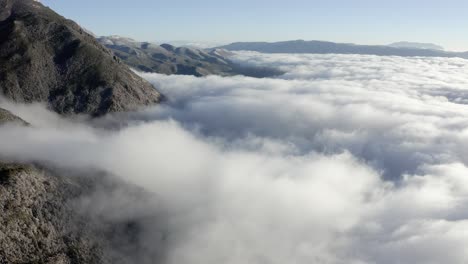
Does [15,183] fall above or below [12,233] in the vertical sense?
above

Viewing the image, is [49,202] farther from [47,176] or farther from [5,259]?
[5,259]

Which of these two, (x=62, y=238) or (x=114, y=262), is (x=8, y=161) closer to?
(x=62, y=238)

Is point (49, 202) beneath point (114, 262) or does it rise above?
above

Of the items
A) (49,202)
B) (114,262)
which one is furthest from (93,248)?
(49,202)

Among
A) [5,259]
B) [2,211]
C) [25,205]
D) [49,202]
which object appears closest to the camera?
[5,259]

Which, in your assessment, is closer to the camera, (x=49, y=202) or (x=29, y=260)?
(x=29, y=260)

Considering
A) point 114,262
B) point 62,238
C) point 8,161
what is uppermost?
point 8,161

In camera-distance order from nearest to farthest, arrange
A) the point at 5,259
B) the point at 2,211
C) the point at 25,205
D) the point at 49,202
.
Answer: the point at 5,259 → the point at 2,211 → the point at 25,205 → the point at 49,202

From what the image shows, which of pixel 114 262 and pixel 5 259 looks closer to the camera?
pixel 5 259

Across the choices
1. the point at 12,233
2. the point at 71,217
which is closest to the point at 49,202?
the point at 71,217
